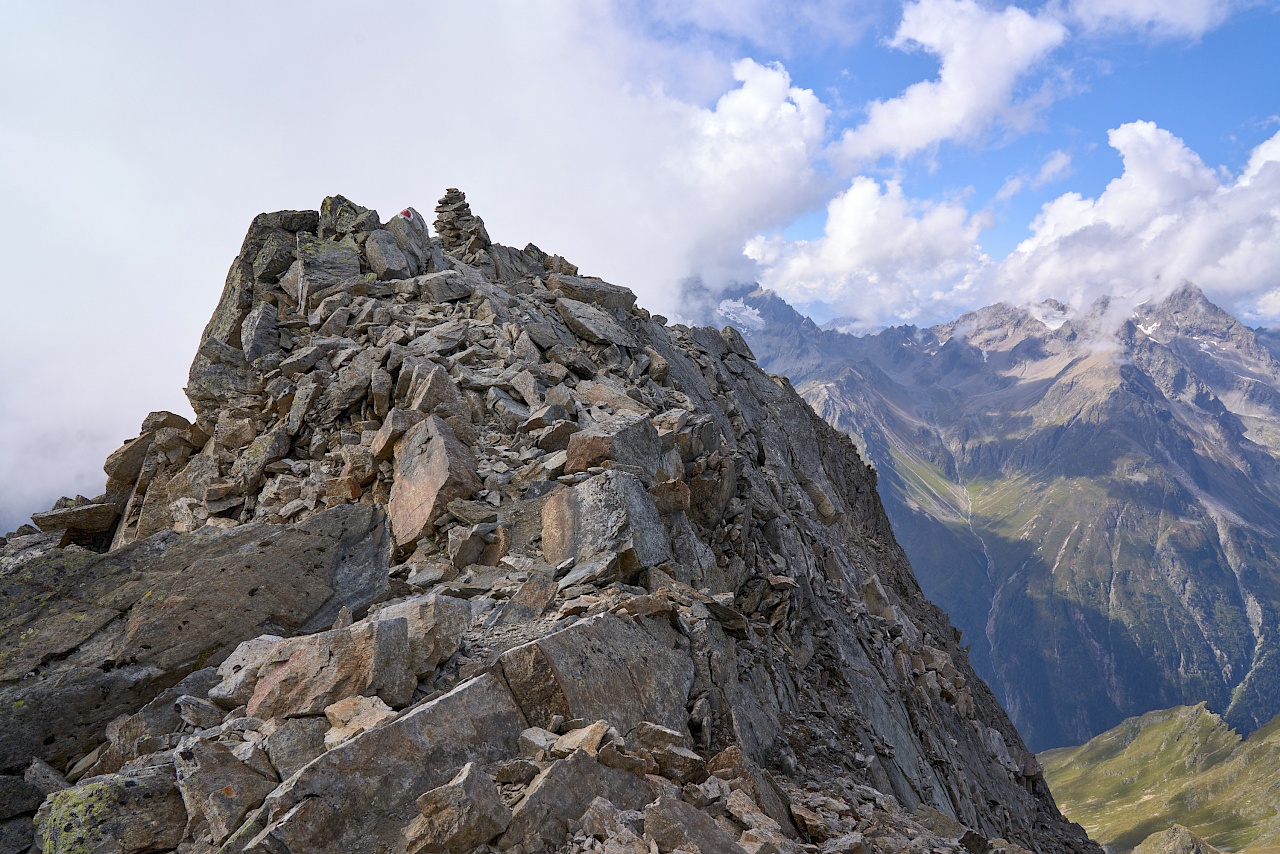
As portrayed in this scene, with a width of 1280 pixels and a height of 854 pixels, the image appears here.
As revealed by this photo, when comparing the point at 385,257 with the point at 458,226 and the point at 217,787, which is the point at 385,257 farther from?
the point at 217,787

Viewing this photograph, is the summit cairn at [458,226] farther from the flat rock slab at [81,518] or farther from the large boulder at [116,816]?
the large boulder at [116,816]

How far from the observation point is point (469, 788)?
8.35 meters

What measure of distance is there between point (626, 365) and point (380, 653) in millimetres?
24690

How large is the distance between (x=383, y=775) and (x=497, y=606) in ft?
16.9

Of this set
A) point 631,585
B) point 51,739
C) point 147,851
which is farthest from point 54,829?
point 631,585

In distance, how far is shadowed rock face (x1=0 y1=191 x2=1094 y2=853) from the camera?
9.27 meters

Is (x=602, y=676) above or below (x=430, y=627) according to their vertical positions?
below

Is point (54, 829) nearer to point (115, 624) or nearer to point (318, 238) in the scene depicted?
point (115, 624)

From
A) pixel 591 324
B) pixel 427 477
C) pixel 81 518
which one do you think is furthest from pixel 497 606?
pixel 591 324

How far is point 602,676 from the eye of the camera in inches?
484

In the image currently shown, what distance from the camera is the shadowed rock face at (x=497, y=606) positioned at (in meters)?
9.27

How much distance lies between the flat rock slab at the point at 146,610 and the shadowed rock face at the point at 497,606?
0.13 meters

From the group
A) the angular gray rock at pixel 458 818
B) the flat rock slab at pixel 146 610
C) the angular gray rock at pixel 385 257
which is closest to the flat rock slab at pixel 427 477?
the flat rock slab at pixel 146 610

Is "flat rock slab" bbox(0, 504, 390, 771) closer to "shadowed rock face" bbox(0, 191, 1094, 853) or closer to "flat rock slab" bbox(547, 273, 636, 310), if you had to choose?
"shadowed rock face" bbox(0, 191, 1094, 853)
